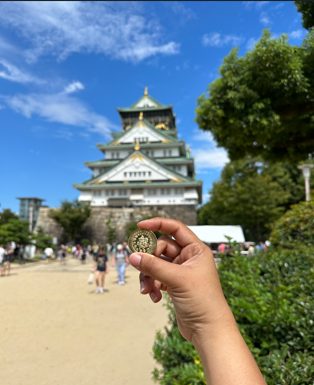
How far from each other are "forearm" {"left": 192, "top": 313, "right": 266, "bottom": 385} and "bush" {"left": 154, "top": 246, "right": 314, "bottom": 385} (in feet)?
3.51

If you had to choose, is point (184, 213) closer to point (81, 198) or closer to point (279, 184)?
point (279, 184)

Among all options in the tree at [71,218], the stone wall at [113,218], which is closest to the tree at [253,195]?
the stone wall at [113,218]

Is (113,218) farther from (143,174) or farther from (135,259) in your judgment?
(135,259)

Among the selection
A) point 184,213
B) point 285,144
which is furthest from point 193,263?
point 184,213

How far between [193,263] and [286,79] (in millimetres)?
3204

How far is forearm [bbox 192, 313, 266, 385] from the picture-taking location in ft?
3.14

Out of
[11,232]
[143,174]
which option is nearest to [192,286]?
[11,232]

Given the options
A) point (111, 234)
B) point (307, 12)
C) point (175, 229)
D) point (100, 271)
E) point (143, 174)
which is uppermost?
point (143, 174)

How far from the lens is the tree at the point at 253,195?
81.4 ft

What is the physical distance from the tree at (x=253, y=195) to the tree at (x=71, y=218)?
1137cm

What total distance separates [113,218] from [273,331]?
28795 millimetres

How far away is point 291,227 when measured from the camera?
7035 millimetres

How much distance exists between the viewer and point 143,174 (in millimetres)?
33969

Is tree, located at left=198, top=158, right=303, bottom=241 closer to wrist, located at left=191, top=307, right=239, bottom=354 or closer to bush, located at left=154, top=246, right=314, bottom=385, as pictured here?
bush, located at left=154, top=246, right=314, bottom=385
